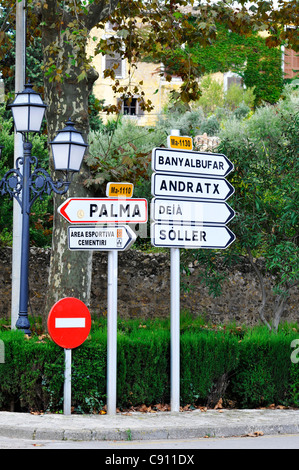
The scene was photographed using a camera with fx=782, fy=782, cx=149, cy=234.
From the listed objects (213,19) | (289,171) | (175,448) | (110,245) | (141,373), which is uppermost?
(213,19)

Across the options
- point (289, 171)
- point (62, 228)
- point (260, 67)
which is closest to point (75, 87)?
point (62, 228)

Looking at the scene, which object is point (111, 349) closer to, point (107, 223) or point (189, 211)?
point (107, 223)

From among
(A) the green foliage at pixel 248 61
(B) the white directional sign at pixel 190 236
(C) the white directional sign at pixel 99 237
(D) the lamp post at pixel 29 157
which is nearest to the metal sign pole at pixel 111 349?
(C) the white directional sign at pixel 99 237

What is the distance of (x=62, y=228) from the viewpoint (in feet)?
44.1

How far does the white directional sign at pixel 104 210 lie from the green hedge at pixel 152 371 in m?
1.60

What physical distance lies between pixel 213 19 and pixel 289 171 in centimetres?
313

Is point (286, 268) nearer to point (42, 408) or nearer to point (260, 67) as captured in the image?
point (42, 408)

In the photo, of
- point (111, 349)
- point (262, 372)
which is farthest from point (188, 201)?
point (262, 372)

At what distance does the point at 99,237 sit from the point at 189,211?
135 centimetres

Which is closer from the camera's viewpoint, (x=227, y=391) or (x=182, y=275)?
(x=227, y=391)

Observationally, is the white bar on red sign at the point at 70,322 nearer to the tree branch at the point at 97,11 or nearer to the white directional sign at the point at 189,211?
the white directional sign at the point at 189,211

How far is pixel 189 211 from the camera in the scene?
34.7ft

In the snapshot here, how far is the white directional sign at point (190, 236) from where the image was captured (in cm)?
1038
